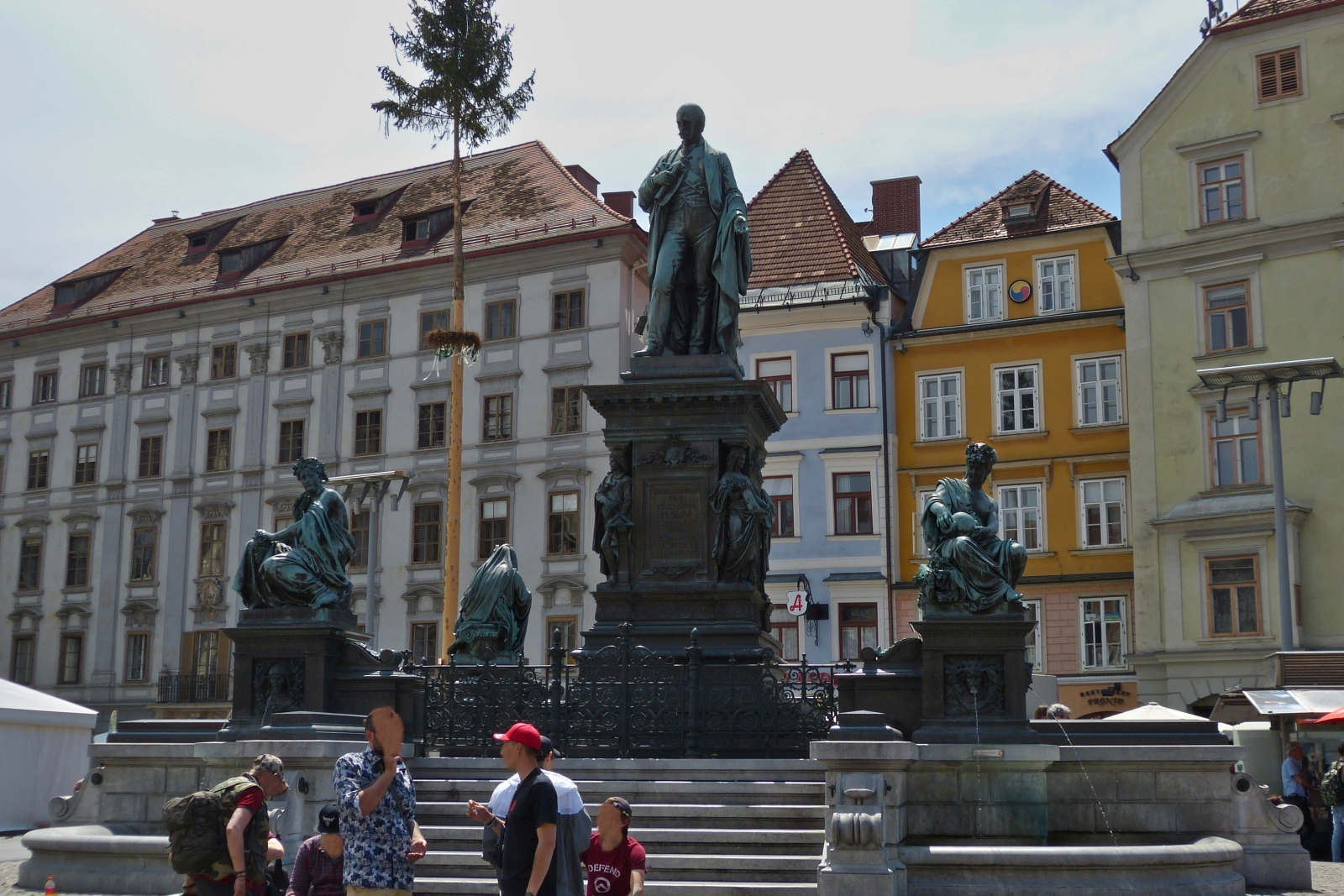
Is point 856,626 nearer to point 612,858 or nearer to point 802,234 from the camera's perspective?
point 802,234

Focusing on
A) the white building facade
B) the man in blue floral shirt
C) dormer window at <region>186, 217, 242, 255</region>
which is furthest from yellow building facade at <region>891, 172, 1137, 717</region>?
the man in blue floral shirt

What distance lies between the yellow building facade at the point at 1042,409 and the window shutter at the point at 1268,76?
4.71m

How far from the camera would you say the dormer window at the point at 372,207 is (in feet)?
159

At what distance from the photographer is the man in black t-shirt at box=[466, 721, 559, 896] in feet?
22.0

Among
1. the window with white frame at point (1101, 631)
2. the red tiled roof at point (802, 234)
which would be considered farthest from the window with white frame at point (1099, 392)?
the red tiled roof at point (802, 234)

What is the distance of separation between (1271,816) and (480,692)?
20.5 ft

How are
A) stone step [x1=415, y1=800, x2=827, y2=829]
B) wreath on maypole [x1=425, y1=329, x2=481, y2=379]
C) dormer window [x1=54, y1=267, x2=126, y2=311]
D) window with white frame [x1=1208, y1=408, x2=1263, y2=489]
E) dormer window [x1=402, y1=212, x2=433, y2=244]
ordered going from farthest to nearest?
dormer window [x1=54, y1=267, x2=126, y2=311]
dormer window [x1=402, y1=212, x2=433, y2=244]
window with white frame [x1=1208, y1=408, x2=1263, y2=489]
wreath on maypole [x1=425, y1=329, x2=481, y2=379]
stone step [x1=415, y1=800, x2=827, y2=829]

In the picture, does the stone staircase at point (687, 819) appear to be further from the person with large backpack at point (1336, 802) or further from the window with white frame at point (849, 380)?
the window with white frame at point (849, 380)

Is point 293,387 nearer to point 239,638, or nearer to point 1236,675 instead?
point 1236,675

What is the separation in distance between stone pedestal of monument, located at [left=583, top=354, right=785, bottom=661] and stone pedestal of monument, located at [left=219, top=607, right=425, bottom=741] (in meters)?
1.89

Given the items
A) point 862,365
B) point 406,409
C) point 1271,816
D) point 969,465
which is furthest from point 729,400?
point 406,409

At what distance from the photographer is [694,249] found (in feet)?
50.8

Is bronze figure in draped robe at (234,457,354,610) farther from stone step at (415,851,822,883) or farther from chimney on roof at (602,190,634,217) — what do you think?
chimney on roof at (602,190,634,217)

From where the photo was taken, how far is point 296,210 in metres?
51.3
